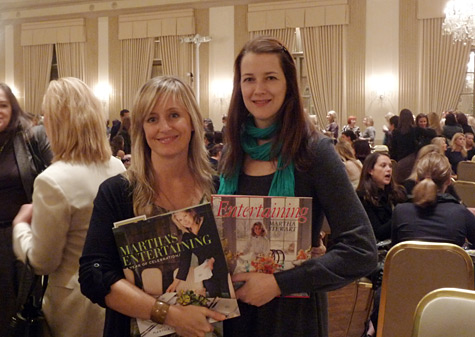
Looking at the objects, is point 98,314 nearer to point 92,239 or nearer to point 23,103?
→ point 92,239

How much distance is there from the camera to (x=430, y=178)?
3.71m

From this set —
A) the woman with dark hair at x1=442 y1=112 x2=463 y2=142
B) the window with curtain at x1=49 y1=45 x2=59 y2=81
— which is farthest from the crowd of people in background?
the window with curtain at x1=49 y1=45 x2=59 y2=81

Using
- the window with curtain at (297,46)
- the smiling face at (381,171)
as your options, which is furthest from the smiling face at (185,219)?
the window with curtain at (297,46)

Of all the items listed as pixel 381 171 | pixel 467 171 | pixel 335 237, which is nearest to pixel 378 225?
pixel 381 171

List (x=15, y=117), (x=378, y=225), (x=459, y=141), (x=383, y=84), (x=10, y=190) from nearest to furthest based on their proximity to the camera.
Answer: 1. (x=10, y=190)
2. (x=15, y=117)
3. (x=378, y=225)
4. (x=459, y=141)
5. (x=383, y=84)

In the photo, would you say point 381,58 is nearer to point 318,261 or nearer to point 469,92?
point 469,92

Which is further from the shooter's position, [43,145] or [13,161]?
[43,145]

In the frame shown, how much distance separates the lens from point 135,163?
5.37ft

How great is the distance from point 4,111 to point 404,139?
6.96 meters

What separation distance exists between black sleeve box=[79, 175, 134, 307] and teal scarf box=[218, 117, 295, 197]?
0.29 metres

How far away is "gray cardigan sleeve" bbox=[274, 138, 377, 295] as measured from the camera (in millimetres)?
1450

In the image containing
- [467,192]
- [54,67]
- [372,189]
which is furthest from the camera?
[54,67]

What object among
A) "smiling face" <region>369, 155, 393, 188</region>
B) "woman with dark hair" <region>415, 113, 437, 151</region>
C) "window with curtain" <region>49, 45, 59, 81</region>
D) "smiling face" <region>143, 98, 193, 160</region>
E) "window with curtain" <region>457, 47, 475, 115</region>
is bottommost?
"smiling face" <region>369, 155, 393, 188</region>

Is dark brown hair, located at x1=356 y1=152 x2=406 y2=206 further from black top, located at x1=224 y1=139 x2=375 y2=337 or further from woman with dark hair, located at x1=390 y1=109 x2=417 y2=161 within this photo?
woman with dark hair, located at x1=390 y1=109 x2=417 y2=161
